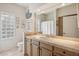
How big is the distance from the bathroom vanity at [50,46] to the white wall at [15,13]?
21 centimetres

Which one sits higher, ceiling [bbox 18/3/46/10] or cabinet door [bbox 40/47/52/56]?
ceiling [bbox 18/3/46/10]

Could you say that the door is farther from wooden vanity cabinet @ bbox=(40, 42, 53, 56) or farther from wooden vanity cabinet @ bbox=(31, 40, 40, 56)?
wooden vanity cabinet @ bbox=(31, 40, 40, 56)

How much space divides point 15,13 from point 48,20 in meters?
0.64

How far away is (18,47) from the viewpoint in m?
1.87

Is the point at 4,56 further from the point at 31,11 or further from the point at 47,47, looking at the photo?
the point at 31,11

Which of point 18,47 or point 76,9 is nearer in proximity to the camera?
point 76,9

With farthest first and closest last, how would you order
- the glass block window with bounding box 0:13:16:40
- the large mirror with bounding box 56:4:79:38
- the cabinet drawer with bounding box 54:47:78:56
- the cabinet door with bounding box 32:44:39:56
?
the cabinet door with bounding box 32:44:39:56 < the glass block window with bounding box 0:13:16:40 < the large mirror with bounding box 56:4:79:38 < the cabinet drawer with bounding box 54:47:78:56

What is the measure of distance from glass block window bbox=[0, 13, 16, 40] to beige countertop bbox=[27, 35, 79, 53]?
16.0 inches

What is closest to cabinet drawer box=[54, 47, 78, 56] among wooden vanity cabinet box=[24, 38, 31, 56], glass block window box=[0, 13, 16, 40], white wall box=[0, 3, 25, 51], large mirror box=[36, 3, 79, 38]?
large mirror box=[36, 3, 79, 38]

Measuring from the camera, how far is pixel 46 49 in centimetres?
181

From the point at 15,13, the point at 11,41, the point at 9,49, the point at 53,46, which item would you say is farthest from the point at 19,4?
the point at 53,46

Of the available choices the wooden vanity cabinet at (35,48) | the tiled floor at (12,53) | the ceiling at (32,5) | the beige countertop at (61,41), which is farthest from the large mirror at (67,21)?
the tiled floor at (12,53)

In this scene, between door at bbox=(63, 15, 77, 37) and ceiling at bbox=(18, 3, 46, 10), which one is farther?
ceiling at bbox=(18, 3, 46, 10)

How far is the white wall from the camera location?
175 cm
